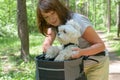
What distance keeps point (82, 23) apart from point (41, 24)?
48 centimetres

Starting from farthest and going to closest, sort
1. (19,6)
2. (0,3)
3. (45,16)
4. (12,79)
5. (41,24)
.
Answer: (0,3)
(19,6)
(12,79)
(41,24)
(45,16)

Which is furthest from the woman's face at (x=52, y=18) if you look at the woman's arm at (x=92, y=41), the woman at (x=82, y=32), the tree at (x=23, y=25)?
the tree at (x=23, y=25)

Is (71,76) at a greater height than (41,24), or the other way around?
(41,24)

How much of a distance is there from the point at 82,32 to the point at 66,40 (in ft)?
0.74

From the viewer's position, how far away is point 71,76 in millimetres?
2914

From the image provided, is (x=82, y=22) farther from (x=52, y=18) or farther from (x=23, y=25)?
(x=23, y=25)

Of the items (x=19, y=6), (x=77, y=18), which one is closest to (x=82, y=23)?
(x=77, y=18)

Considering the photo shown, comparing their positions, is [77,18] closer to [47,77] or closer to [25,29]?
[47,77]

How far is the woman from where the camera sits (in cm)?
301

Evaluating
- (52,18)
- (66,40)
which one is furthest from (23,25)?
(66,40)

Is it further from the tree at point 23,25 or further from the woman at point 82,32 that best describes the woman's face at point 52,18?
the tree at point 23,25

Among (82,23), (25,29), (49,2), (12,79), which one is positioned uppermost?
(49,2)

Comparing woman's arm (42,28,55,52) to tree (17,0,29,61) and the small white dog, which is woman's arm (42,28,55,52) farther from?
tree (17,0,29,61)

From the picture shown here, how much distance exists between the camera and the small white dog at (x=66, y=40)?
2.85 metres
